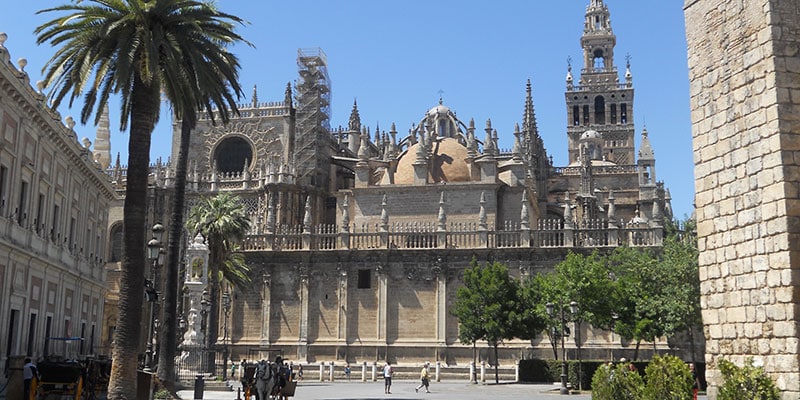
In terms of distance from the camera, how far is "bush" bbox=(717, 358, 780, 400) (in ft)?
35.1

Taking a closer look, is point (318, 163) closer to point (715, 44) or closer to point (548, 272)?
point (548, 272)

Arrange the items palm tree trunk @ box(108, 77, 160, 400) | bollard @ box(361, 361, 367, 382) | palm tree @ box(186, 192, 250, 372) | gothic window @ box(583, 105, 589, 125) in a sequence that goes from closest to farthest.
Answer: palm tree trunk @ box(108, 77, 160, 400) → palm tree @ box(186, 192, 250, 372) → bollard @ box(361, 361, 367, 382) → gothic window @ box(583, 105, 589, 125)

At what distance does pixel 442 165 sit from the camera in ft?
157

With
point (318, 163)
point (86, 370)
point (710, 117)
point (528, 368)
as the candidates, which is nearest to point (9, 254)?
point (86, 370)

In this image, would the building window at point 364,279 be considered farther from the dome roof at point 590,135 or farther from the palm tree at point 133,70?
the dome roof at point 590,135

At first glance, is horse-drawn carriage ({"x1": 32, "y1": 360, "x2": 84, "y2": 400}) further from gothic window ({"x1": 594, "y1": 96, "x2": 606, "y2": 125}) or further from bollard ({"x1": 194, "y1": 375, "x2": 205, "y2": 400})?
gothic window ({"x1": 594, "y1": 96, "x2": 606, "y2": 125})

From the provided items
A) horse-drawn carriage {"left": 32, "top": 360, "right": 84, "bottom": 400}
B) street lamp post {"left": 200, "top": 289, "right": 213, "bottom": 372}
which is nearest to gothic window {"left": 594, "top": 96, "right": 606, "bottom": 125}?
street lamp post {"left": 200, "top": 289, "right": 213, "bottom": 372}

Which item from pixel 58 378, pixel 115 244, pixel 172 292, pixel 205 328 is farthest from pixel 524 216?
pixel 115 244

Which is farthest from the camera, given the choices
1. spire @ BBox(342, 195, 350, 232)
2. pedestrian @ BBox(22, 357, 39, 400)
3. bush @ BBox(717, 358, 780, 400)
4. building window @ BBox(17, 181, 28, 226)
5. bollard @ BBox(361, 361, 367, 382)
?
spire @ BBox(342, 195, 350, 232)

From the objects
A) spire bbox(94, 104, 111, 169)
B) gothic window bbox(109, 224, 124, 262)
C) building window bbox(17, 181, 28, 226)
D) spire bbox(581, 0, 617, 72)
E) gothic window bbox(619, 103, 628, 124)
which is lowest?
building window bbox(17, 181, 28, 226)

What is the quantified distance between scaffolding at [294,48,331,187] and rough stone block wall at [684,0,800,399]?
133 ft

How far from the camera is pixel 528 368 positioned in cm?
3578

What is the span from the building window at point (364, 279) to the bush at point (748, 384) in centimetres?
3275

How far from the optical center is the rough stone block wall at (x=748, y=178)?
10.8 m
